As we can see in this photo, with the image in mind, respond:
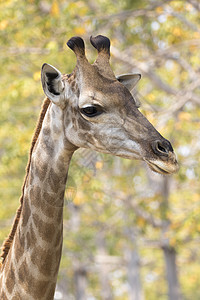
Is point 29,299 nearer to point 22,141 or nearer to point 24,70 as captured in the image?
point 22,141

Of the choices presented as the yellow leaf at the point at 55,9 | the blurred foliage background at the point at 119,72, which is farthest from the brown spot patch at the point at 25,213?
the yellow leaf at the point at 55,9

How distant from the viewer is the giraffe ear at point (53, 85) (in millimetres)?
3785

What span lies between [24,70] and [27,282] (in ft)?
33.3

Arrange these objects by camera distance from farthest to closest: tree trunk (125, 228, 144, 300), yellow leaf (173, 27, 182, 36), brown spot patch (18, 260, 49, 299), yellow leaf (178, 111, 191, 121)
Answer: tree trunk (125, 228, 144, 300) → yellow leaf (173, 27, 182, 36) → yellow leaf (178, 111, 191, 121) → brown spot patch (18, 260, 49, 299)

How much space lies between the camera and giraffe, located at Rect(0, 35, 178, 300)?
373 centimetres

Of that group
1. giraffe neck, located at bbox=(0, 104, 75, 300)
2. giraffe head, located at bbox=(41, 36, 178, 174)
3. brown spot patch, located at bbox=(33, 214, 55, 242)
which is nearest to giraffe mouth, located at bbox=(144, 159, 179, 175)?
giraffe head, located at bbox=(41, 36, 178, 174)

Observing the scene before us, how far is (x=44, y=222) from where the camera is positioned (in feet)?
12.9

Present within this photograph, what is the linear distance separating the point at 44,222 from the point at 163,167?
1044 millimetres

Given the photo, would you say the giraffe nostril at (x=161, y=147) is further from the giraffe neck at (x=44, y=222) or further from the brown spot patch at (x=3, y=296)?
the brown spot patch at (x=3, y=296)

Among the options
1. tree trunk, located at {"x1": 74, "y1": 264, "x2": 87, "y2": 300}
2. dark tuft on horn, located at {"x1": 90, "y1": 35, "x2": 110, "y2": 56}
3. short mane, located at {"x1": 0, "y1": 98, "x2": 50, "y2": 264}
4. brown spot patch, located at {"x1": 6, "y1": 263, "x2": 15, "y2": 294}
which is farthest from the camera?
tree trunk, located at {"x1": 74, "y1": 264, "x2": 87, "y2": 300}

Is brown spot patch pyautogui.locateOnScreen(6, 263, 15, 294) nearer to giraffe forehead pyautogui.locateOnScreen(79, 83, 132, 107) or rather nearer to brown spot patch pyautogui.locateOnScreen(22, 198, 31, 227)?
brown spot patch pyautogui.locateOnScreen(22, 198, 31, 227)

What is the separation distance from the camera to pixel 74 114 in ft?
12.8

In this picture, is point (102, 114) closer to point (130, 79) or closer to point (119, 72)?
point (130, 79)

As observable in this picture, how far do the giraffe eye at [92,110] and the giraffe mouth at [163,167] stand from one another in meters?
0.54
